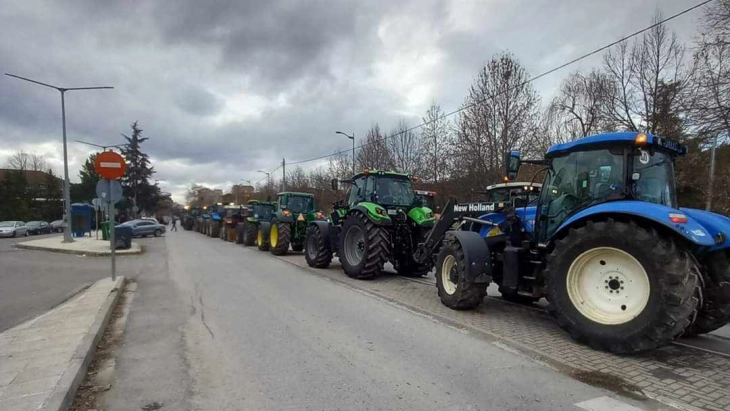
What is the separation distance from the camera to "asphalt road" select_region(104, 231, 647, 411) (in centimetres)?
395

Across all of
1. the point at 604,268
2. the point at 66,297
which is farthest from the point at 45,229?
the point at 604,268

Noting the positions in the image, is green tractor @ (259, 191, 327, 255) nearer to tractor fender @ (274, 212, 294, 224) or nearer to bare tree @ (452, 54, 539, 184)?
tractor fender @ (274, 212, 294, 224)

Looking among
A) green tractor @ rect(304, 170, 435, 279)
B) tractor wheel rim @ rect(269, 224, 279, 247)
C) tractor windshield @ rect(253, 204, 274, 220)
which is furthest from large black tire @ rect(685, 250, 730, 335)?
tractor windshield @ rect(253, 204, 274, 220)

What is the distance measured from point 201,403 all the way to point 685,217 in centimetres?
510

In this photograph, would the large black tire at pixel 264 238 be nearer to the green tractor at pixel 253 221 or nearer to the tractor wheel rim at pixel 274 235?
the tractor wheel rim at pixel 274 235

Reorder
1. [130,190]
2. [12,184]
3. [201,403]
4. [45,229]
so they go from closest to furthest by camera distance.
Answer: [201,403] < [45,229] < [12,184] < [130,190]

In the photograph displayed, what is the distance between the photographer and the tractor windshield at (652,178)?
5.53 m

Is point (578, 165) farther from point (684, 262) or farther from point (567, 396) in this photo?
point (567, 396)

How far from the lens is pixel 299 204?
19.8 metres

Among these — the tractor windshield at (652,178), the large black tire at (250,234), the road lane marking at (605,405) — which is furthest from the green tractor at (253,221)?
the road lane marking at (605,405)

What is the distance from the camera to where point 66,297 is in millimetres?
9297

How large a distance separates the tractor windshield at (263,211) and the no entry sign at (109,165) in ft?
44.1

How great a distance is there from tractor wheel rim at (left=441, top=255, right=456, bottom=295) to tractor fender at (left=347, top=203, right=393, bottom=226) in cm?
285

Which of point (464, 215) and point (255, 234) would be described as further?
point (255, 234)
